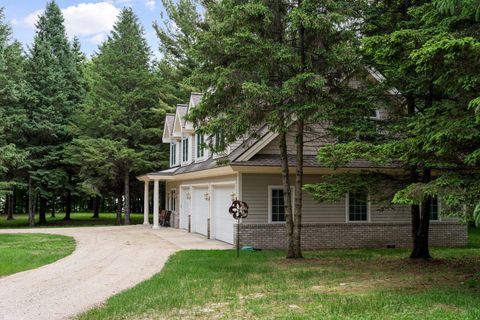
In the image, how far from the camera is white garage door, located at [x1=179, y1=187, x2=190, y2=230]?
24.5m

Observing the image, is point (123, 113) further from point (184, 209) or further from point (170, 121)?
point (184, 209)

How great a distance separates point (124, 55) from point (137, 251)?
19.4 meters

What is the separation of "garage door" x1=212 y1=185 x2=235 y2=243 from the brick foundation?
1.55 m

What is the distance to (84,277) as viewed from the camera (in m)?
11.1

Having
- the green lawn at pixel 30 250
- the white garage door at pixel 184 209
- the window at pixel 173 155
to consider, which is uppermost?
the window at pixel 173 155

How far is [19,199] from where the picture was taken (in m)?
54.6

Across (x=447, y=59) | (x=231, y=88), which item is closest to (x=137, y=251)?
(x=231, y=88)

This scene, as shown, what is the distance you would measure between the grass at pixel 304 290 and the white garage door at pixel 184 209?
10327mm

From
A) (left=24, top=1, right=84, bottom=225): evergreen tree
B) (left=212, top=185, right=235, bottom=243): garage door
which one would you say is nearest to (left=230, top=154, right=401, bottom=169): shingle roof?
(left=212, top=185, right=235, bottom=243): garage door

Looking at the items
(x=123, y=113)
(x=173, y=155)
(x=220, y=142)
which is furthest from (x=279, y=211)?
(x=123, y=113)

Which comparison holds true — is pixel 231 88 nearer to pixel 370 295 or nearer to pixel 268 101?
pixel 268 101

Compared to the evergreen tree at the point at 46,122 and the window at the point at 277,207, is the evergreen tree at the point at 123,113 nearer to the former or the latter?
the evergreen tree at the point at 46,122

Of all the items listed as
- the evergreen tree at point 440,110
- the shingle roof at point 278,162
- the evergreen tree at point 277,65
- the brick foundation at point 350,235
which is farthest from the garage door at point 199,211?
the evergreen tree at point 440,110

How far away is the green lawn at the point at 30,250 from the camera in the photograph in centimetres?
1292
